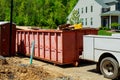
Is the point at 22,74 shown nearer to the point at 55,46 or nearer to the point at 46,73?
the point at 46,73

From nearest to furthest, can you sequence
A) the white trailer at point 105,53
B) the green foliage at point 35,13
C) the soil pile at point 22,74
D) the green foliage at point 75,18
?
1. the soil pile at point 22,74
2. the white trailer at point 105,53
3. the green foliage at point 75,18
4. the green foliage at point 35,13

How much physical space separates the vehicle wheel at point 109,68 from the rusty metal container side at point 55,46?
8.98 feet

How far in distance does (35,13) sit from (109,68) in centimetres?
7001

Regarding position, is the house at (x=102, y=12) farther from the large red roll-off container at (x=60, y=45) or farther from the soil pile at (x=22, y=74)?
the soil pile at (x=22, y=74)

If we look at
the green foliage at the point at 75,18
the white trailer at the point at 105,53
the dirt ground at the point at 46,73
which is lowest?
the dirt ground at the point at 46,73

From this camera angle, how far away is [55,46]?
571 inches

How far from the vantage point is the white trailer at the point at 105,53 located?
35.8 ft

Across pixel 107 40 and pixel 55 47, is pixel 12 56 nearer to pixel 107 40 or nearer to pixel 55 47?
pixel 55 47

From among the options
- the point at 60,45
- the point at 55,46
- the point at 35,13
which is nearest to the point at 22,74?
the point at 60,45

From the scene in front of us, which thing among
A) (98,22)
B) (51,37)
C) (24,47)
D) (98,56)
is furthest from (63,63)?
(98,22)

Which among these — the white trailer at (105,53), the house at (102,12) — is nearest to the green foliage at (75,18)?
the house at (102,12)

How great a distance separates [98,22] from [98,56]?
48647 mm

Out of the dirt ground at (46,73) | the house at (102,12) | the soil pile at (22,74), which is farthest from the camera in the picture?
the house at (102,12)

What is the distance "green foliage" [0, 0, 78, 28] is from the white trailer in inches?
2531
